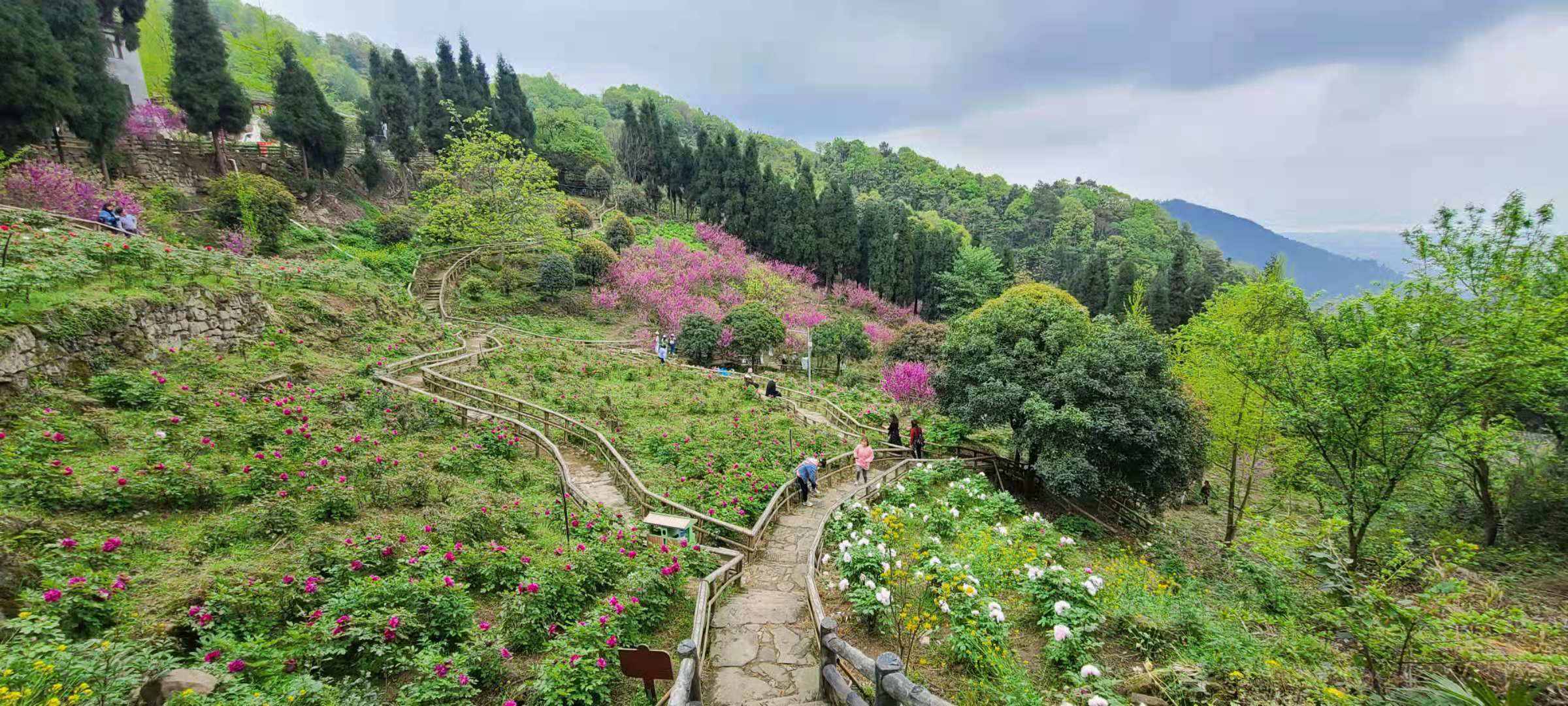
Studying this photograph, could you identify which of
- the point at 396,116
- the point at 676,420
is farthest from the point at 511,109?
the point at 676,420

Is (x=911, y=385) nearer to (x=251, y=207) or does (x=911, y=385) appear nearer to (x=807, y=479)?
(x=807, y=479)

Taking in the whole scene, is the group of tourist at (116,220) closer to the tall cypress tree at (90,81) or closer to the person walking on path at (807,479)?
the tall cypress tree at (90,81)

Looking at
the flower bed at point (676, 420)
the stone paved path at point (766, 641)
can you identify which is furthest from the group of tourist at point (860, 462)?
the stone paved path at point (766, 641)

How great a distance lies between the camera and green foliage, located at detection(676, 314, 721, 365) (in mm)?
24344

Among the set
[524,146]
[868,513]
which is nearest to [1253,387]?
[868,513]

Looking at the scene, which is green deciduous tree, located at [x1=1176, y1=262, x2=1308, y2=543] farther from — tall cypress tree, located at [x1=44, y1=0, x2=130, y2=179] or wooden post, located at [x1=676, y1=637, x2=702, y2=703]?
tall cypress tree, located at [x1=44, y1=0, x2=130, y2=179]

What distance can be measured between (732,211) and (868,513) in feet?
140

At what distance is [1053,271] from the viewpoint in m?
69.8

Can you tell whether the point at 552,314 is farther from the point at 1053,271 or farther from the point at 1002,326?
the point at 1053,271

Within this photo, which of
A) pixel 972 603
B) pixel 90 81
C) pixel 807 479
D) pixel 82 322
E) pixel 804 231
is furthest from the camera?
pixel 804 231

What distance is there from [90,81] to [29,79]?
11.6 ft

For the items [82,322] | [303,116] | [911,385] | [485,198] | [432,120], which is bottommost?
[911,385]

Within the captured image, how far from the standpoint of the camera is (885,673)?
4383 millimetres

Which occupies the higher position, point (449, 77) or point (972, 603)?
point (449, 77)
